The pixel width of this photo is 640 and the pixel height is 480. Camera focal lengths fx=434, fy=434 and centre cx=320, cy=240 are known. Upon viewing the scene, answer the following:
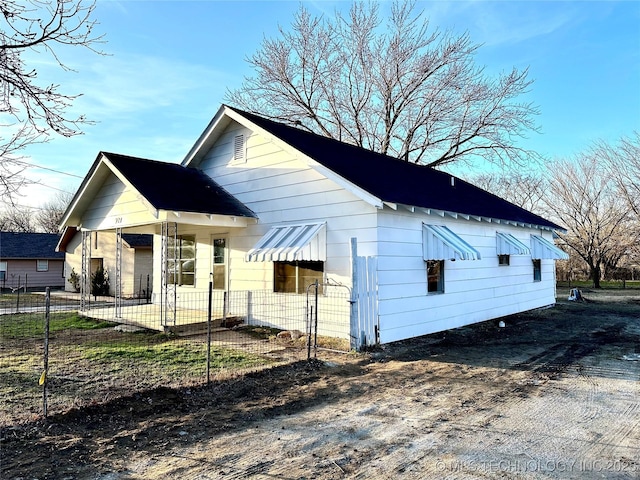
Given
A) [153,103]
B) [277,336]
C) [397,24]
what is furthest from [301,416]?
[397,24]

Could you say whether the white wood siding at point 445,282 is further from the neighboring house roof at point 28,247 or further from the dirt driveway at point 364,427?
the neighboring house roof at point 28,247

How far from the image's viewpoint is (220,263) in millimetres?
12586

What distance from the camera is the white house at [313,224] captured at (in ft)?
31.2

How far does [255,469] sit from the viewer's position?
3832 mm

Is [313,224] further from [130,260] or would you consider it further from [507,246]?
[130,260]

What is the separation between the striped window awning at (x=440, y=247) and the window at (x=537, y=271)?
814 cm

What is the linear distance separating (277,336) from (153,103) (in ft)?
25.5

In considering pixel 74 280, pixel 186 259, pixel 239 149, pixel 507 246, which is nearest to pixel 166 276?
pixel 186 259

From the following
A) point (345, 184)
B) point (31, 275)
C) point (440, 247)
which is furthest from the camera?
point (31, 275)

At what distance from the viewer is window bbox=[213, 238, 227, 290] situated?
1246cm

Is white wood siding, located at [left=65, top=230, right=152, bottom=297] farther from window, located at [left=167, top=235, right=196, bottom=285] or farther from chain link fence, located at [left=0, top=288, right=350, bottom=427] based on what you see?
window, located at [left=167, top=235, right=196, bottom=285]

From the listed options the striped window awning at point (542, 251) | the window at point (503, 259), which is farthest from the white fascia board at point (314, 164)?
the striped window awning at point (542, 251)

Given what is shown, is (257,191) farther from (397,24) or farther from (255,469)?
(397,24)

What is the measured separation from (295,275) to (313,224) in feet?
4.67
